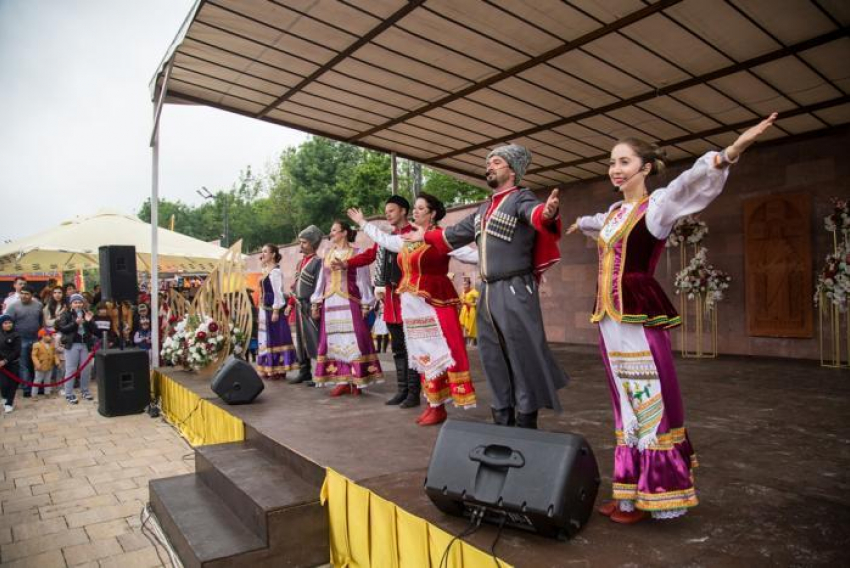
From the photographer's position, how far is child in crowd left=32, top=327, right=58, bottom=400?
28.3 ft

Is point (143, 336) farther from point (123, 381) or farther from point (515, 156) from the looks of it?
point (515, 156)

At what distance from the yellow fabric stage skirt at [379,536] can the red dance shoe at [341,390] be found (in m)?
2.31

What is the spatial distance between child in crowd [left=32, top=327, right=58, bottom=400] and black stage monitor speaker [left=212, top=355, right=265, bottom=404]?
5.32 metres

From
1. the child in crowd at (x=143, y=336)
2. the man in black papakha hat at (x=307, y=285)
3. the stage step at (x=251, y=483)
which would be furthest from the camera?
the child in crowd at (x=143, y=336)

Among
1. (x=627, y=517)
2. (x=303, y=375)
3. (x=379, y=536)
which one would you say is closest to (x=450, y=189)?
(x=303, y=375)

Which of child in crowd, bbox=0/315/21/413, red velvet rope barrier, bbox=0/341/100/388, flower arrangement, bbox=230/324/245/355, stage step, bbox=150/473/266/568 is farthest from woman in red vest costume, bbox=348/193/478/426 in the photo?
child in crowd, bbox=0/315/21/413

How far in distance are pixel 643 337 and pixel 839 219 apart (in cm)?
604

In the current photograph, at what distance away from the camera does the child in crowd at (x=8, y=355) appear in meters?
7.70

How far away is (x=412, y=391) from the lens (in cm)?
455

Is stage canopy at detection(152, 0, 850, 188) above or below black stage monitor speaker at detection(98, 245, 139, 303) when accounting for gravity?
above

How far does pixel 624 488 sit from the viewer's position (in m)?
2.08

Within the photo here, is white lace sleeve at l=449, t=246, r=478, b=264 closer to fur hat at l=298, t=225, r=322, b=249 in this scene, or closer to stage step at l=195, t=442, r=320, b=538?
stage step at l=195, t=442, r=320, b=538

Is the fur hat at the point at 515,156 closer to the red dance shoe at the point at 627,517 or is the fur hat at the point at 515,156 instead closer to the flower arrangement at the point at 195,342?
the red dance shoe at the point at 627,517

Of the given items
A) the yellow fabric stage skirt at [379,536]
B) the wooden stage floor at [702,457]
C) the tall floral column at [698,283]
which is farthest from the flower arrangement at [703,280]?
the yellow fabric stage skirt at [379,536]
